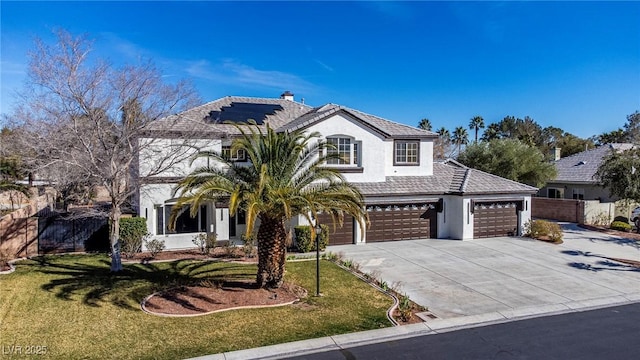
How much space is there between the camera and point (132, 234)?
59.5ft

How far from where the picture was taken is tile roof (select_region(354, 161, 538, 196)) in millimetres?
22375

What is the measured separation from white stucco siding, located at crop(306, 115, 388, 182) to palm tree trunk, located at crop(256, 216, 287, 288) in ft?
32.6

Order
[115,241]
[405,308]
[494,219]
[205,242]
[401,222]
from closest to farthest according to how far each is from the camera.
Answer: [405,308] < [115,241] < [205,242] < [401,222] < [494,219]

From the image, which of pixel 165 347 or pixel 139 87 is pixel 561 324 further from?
pixel 139 87

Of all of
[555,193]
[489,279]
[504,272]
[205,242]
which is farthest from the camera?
[555,193]

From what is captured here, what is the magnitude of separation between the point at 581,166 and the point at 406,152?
2147 cm

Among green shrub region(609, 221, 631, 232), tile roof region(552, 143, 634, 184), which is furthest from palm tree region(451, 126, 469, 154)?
green shrub region(609, 221, 631, 232)

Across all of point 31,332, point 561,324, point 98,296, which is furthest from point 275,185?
point 561,324

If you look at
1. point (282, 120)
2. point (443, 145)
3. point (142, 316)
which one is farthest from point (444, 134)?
point (142, 316)

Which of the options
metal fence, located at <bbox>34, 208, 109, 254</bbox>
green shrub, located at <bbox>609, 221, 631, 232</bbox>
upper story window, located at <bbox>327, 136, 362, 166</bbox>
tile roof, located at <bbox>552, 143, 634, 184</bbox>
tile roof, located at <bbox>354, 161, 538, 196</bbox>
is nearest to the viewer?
metal fence, located at <bbox>34, 208, 109, 254</bbox>

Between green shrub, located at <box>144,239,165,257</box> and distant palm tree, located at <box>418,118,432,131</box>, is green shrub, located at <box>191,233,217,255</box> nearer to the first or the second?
green shrub, located at <box>144,239,165,257</box>

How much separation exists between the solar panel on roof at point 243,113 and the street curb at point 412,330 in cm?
1513

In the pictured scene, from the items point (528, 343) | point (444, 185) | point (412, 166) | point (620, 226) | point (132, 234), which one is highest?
point (412, 166)

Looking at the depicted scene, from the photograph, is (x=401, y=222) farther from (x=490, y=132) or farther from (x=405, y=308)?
(x=490, y=132)
